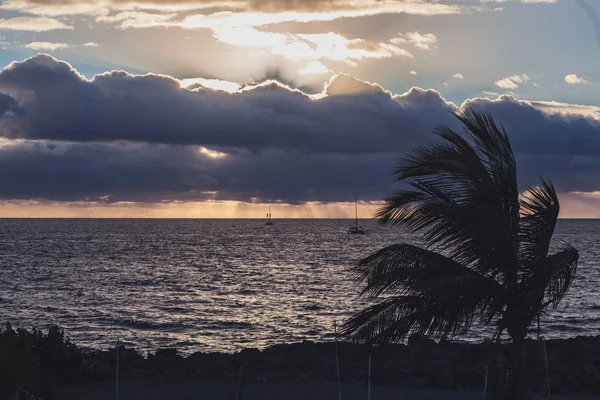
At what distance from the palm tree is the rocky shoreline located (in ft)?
23.2

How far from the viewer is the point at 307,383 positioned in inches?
896

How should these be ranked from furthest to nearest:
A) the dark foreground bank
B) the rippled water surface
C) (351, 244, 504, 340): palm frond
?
the rippled water surface < the dark foreground bank < (351, 244, 504, 340): palm frond

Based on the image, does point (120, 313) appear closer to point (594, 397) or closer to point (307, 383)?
point (307, 383)

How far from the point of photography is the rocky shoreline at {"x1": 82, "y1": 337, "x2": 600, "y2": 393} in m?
22.5

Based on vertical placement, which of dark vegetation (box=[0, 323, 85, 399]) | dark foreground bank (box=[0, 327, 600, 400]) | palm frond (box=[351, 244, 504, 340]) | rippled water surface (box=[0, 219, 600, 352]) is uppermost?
palm frond (box=[351, 244, 504, 340])

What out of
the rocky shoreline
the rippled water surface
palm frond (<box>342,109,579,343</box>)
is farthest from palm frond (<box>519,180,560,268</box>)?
the rippled water surface

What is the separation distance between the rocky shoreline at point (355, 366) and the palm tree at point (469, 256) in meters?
7.06

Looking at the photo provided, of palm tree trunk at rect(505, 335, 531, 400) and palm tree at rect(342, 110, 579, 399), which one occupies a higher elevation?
palm tree at rect(342, 110, 579, 399)

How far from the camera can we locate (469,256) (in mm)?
14422

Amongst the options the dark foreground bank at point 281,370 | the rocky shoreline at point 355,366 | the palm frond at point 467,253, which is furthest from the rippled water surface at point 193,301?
the palm frond at point 467,253

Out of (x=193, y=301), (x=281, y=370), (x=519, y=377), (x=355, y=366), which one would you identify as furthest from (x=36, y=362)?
(x=193, y=301)

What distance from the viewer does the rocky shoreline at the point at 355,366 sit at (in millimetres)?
22453

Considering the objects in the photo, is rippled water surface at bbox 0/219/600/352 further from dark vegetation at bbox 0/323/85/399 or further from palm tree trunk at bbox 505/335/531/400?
palm tree trunk at bbox 505/335/531/400

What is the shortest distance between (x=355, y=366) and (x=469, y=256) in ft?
34.9
